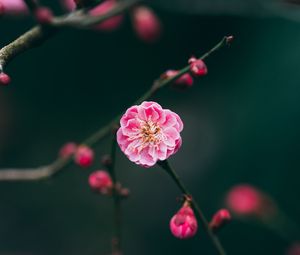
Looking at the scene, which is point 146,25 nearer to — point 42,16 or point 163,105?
point 163,105

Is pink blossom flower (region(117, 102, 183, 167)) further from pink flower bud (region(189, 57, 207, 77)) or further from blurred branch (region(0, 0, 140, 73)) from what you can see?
blurred branch (region(0, 0, 140, 73))

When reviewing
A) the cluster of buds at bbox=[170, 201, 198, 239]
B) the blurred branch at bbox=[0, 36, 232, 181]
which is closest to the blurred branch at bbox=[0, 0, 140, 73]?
the blurred branch at bbox=[0, 36, 232, 181]

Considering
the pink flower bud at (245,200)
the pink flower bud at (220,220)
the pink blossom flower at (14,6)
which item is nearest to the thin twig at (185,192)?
the pink flower bud at (220,220)

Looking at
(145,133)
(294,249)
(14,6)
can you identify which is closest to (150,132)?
(145,133)

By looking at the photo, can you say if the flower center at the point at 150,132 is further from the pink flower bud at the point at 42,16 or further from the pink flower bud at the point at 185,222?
the pink flower bud at the point at 42,16

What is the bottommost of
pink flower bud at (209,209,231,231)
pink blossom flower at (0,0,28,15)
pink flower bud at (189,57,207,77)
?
pink flower bud at (209,209,231,231)
